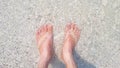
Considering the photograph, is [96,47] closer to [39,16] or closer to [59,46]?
[59,46]

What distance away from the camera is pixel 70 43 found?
2635 millimetres

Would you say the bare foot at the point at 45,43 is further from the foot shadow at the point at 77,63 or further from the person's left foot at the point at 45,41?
the foot shadow at the point at 77,63

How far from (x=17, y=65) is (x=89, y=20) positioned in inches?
30.0

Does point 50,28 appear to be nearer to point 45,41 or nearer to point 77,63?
point 45,41

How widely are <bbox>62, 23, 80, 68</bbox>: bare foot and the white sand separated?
127 mm

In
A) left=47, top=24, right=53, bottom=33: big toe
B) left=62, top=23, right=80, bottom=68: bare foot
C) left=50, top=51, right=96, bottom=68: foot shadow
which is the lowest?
left=50, top=51, right=96, bottom=68: foot shadow

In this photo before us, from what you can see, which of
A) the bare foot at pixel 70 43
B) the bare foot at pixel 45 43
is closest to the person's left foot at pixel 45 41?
the bare foot at pixel 45 43

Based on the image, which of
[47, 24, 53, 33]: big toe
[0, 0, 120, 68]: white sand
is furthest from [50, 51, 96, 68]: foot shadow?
[47, 24, 53, 33]: big toe

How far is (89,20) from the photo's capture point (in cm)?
292

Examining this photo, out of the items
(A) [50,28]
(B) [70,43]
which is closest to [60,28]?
(A) [50,28]

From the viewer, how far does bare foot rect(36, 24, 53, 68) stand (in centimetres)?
251

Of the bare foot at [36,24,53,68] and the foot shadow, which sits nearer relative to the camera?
the bare foot at [36,24,53,68]

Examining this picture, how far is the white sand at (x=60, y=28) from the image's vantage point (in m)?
2.79

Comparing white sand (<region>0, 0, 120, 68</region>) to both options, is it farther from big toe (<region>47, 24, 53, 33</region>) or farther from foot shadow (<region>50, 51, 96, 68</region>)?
big toe (<region>47, 24, 53, 33</region>)
